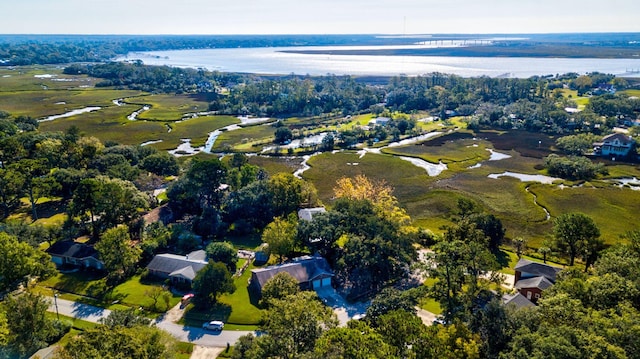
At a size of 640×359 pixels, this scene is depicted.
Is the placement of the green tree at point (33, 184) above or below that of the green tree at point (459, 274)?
above

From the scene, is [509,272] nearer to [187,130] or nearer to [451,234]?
[451,234]

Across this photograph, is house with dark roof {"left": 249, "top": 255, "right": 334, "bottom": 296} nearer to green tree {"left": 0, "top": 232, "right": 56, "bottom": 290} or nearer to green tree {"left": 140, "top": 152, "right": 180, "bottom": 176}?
green tree {"left": 0, "top": 232, "right": 56, "bottom": 290}

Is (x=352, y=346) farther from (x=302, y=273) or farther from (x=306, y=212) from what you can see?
(x=306, y=212)

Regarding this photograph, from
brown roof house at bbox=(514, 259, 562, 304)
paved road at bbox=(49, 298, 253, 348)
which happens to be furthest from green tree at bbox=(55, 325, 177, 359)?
brown roof house at bbox=(514, 259, 562, 304)

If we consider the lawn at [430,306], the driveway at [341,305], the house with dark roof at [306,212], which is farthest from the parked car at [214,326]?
the house with dark roof at [306,212]

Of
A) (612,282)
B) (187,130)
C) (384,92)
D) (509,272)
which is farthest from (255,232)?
(384,92)

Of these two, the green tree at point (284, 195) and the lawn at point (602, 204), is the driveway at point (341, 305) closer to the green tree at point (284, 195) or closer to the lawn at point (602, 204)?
the green tree at point (284, 195)
